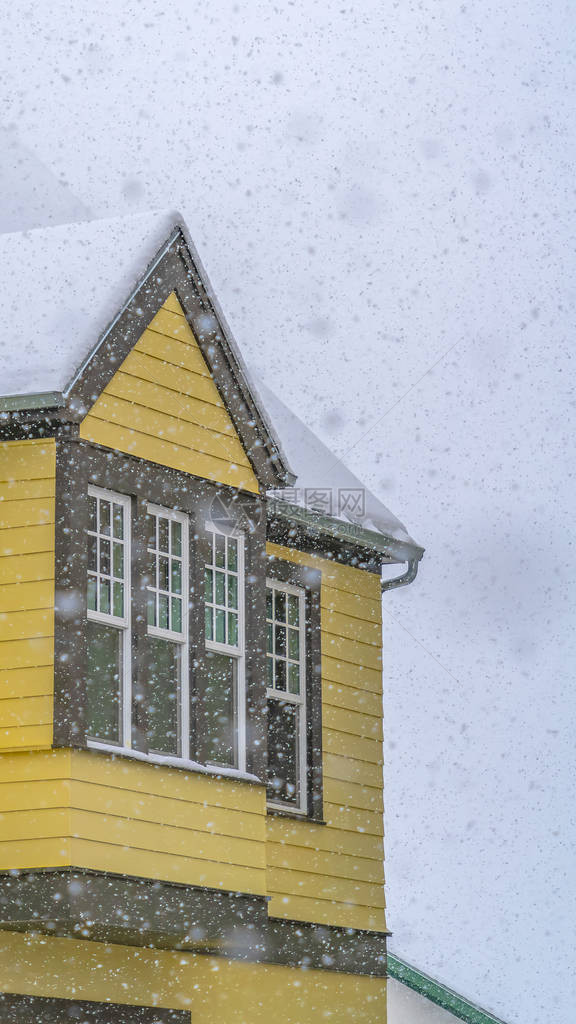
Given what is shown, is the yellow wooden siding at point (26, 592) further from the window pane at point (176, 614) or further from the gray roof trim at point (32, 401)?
the window pane at point (176, 614)

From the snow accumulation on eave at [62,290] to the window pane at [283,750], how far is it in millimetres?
4425

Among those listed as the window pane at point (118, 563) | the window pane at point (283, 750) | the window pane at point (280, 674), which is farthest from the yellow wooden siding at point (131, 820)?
the window pane at point (280, 674)

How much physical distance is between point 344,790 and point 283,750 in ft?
2.63

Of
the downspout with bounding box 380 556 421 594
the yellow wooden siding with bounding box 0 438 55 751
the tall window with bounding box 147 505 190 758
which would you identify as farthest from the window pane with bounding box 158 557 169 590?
the downspout with bounding box 380 556 421 594

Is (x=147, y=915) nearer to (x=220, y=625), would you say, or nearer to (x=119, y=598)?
(x=119, y=598)

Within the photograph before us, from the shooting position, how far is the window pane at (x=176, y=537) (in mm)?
14273

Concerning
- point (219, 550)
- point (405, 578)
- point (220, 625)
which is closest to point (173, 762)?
point (220, 625)

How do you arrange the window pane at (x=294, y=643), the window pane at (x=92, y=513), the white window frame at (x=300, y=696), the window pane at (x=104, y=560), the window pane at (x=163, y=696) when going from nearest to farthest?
the window pane at (x=92, y=513), the window pane at (x=104, y=560), the window pane at (x=163, y=696), the white window frame at (x=300, y=696), the window pane at (x=294, y=643)

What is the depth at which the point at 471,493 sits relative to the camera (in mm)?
104812

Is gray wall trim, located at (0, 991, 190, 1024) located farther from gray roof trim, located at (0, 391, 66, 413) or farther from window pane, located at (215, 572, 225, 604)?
gray roof trim, located at (0, 391, 66, 413)

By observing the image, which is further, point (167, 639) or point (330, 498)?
point (330, 498)

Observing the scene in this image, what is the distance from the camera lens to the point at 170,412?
Answer: 47.4ft

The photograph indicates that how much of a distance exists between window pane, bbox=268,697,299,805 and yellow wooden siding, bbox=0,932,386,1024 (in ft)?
5.44

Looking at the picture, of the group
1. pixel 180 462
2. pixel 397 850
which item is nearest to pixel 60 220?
pixel 180 462
